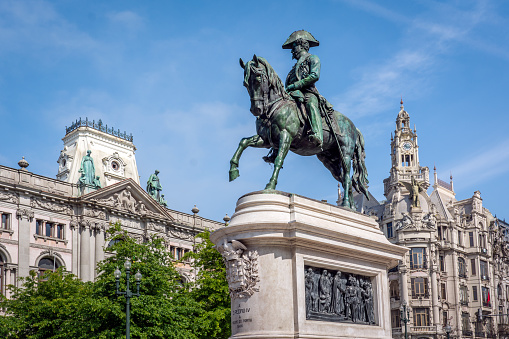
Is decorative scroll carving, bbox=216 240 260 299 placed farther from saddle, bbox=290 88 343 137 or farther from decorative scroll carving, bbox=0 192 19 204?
decorative scroll carving, bbox=0 192 19 204

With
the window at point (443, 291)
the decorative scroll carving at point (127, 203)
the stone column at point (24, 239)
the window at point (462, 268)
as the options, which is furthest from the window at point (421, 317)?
the stone column at point (24, 239)

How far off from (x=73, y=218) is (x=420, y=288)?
133ft

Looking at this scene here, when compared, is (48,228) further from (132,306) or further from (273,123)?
(273,123)

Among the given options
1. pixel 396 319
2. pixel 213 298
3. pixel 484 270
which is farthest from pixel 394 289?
pixel 213 298

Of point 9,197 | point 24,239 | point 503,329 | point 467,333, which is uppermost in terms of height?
point 9,197

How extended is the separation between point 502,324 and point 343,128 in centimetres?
7498

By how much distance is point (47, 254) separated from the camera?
170 ft

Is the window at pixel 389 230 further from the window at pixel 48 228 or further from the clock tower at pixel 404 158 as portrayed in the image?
the window at pixel 48 228

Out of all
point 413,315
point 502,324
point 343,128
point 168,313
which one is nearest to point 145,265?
point 168,313

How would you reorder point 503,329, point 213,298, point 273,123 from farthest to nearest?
point 503,329, point 213,298, point 273,123

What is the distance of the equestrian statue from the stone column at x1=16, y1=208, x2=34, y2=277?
3562 cm

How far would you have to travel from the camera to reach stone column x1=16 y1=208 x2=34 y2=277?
49.9 meters

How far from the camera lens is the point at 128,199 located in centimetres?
5928

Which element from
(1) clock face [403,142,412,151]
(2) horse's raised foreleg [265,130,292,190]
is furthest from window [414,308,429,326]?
(2) horse's raised foreleg [265,130,292,190]
